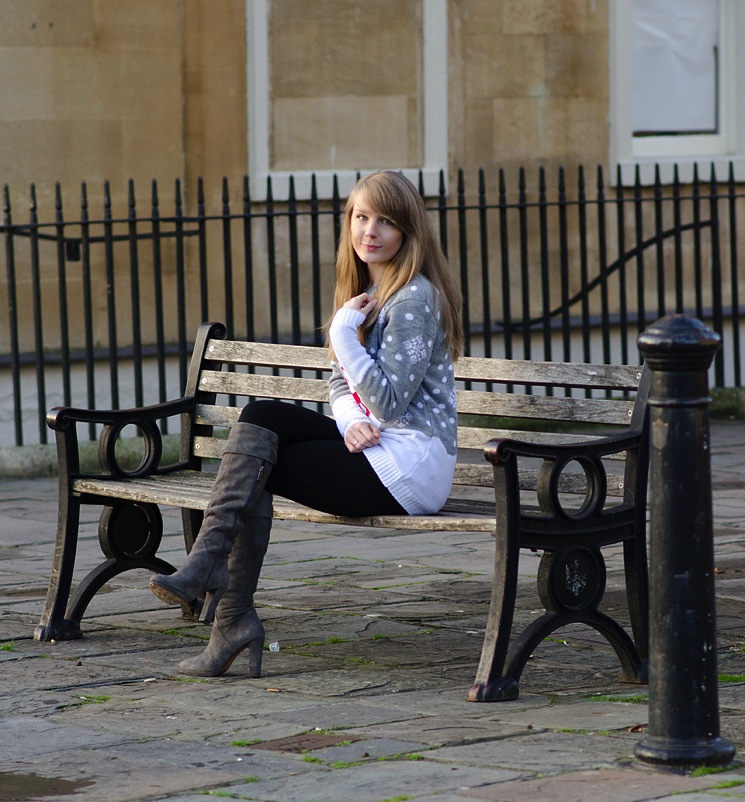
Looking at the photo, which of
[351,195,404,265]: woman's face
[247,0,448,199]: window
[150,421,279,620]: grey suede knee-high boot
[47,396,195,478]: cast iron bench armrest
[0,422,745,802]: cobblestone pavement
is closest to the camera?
[0,422,745,802]: cobblestone pavement

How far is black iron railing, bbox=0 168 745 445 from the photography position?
33.5ft

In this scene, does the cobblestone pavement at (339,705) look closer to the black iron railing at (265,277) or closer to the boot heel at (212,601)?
the boot heel at (212,601)

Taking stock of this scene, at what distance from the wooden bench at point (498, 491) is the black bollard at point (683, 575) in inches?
30.0

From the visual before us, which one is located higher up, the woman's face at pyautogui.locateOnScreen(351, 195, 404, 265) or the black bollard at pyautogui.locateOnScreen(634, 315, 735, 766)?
the woman's face at pyautogui.locateOnScreen(351, 195, 404, 265)

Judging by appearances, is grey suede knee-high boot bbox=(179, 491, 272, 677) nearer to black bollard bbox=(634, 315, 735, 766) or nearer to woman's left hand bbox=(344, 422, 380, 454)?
woman's left hand bbox=(344, 422, 380, 454)

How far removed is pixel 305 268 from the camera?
39.4ft

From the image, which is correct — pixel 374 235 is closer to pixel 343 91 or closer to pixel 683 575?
pixel 683 575

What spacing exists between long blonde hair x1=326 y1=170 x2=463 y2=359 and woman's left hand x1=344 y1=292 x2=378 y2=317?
0.02 meters

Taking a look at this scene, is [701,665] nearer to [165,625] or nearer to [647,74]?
[165,625]

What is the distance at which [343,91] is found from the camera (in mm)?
12102

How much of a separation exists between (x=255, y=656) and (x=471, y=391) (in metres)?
1.16

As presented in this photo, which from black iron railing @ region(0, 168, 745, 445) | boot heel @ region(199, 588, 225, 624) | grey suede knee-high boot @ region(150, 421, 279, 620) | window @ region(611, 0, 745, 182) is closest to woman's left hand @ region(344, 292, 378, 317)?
grey suede knee-high boot @ region(150, 421, 279, 620)

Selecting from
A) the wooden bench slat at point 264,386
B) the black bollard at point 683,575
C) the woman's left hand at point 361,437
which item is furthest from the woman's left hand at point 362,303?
the black bollard at point 683,575

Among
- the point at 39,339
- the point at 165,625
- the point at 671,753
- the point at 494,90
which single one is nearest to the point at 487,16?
the point at 494,90
